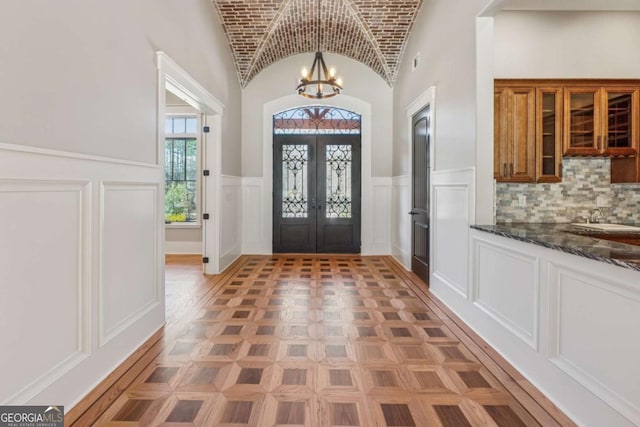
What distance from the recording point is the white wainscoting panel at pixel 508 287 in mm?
2326

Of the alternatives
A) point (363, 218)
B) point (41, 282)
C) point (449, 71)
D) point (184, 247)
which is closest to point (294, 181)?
point (363, 218)

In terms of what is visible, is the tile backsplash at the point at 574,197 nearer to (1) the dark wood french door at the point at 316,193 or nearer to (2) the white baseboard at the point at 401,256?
→ (2) the white baseboard at the point at 401,256

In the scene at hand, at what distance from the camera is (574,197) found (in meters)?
3.74

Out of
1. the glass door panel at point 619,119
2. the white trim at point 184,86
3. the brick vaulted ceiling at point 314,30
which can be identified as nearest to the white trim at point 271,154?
the brick vaulted ceiling at point 314,30

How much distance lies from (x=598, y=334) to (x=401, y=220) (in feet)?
14.6

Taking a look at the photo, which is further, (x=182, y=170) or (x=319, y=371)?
(x=182, y=170)

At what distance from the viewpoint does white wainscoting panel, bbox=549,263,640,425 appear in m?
1.60

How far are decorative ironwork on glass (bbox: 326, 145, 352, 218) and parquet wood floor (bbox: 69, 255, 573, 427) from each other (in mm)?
2960

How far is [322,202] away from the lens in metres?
6.92

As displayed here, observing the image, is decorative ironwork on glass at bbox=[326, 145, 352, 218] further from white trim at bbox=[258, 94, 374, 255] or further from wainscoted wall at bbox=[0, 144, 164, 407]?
wainscoted wall at bbox=[0, 144, 164, 407]

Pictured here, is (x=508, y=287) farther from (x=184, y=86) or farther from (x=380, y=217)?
(x=380, y=217)

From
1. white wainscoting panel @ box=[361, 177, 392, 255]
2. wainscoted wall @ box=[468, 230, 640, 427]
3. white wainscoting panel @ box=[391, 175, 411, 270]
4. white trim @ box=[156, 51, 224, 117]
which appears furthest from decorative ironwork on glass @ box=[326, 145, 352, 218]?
wainscoted wall @ box=[468, 230, 640, 427]

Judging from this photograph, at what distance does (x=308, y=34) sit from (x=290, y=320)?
15.7ft

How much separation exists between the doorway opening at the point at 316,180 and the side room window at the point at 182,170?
167 centimetres
